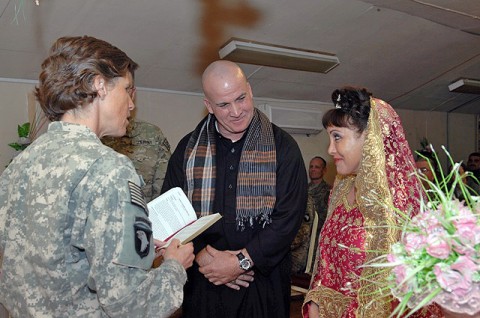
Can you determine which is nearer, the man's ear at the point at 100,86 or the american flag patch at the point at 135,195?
the american flag patch at the point at 135,195

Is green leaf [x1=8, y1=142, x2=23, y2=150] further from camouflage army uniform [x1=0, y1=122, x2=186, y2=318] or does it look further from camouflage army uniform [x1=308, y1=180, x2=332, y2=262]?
camouflage army uniform [x1=0, y1=122, x2=186, y2=318]

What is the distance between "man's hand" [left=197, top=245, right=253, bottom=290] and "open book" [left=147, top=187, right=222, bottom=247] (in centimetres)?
36

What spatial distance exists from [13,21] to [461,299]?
3.80m

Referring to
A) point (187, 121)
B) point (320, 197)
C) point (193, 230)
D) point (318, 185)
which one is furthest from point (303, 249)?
point (193, 230)

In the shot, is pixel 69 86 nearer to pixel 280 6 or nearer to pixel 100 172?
pixel 100 172

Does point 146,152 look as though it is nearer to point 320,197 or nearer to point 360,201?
point 360,201

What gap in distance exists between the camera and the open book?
6.57ft

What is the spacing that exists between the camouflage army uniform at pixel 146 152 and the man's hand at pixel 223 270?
1030 mm

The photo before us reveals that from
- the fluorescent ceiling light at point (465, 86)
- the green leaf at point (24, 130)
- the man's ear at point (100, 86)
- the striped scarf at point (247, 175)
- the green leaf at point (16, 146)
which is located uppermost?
the fluorescent ceiling light at point (465, 86)

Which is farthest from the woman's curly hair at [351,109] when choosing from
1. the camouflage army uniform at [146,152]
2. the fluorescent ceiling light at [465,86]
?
the fluorescent ceiling light at [465,86]

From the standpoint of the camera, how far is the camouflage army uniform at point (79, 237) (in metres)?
1.35

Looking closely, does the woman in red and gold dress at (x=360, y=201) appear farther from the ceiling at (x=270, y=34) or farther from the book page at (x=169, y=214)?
the ceiling at (x=270, y=34)

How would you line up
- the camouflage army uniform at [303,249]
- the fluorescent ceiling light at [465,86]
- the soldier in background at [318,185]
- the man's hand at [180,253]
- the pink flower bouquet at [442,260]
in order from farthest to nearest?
1. the fluorescent ceiling light at [465,86]
2. the soldier in background at [318,185]
3. the camouflage army uniform at [303,249]
4. the man's hand at [180,253]
5. the pink flower bouquet at [442,260]

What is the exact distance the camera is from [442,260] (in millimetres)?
1094
